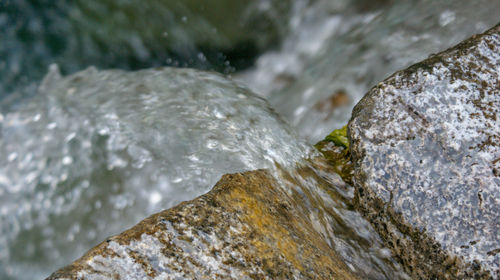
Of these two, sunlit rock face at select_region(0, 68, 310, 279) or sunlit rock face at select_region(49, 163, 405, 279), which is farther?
sunlit rock face at select_region(0, 68, 310, 279)

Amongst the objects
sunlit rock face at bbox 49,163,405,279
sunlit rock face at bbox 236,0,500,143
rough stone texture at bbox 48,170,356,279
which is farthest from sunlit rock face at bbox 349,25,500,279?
sunlit rock face at bbox 236,0,500,143

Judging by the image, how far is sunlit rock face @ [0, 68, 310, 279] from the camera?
9.42 feet

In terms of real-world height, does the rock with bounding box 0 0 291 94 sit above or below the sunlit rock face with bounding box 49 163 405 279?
above

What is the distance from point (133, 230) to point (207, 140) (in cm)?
126

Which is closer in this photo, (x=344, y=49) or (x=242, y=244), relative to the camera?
(x=242, y=244)

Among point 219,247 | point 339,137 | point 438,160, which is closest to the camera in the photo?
point 219,247

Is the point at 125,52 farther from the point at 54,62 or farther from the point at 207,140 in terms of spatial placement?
the point at 207,140

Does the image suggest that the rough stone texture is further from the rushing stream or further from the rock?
the rock

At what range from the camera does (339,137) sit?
3664 millimetres

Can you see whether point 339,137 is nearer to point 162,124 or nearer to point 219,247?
point 162,124

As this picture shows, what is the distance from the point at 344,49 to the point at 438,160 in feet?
8.00

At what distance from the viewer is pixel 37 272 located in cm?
284

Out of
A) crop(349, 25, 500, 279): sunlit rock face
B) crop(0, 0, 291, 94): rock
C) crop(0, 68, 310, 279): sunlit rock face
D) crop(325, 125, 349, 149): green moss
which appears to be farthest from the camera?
crop(0, 0, 291, 94): rock

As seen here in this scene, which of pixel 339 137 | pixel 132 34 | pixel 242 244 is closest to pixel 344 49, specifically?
pixel 339 137
